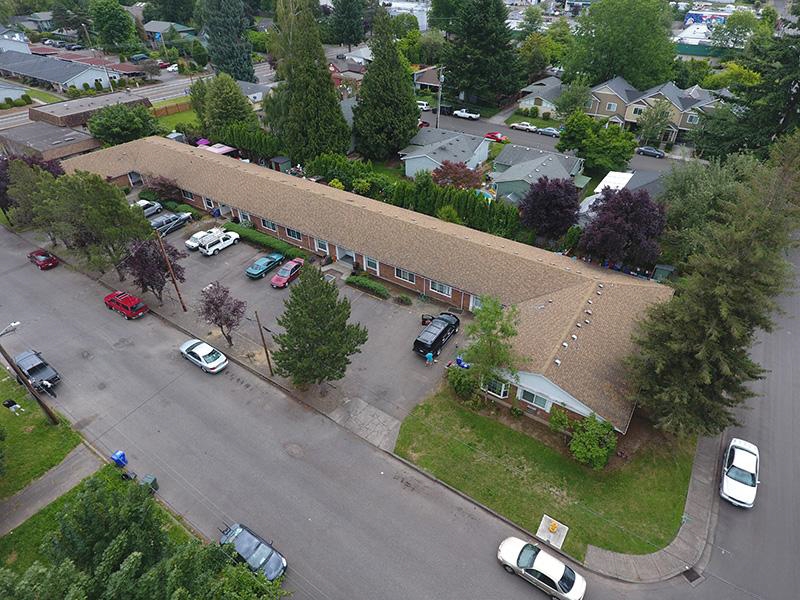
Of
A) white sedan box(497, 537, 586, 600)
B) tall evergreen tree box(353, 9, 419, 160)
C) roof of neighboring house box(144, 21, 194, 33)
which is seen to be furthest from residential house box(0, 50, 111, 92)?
white sedan box(497, 537, 586, 600)

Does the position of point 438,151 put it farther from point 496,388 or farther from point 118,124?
point 118,124

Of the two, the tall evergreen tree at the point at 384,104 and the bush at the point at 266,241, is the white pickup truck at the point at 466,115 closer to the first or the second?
the tall evergreen tree at the point at 384,104

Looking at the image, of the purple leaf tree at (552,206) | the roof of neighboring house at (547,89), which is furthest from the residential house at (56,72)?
the purple leaf tree at (552,206)

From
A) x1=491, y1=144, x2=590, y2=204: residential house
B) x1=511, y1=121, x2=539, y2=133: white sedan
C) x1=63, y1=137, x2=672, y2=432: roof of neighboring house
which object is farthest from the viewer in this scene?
x1=511, y1=121, x2=539, y2=133: white sedan

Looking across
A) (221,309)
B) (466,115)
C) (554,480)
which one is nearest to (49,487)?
(221,309)

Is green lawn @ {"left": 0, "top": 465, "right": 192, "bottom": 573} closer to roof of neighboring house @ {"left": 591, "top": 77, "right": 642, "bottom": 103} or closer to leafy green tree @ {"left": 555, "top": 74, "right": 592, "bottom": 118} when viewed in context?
leafy green tree @ {"left": 555, "top": 74, "right": 592, "bottom": 118}

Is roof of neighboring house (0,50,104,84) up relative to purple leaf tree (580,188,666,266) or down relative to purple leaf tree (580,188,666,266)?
down
